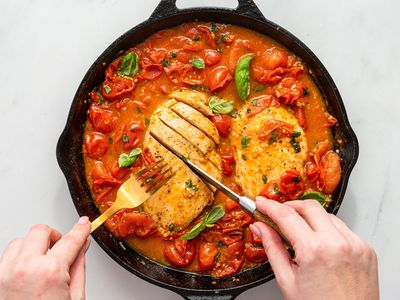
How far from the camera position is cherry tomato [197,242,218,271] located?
4.64 meters

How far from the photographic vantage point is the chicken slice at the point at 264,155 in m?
4.62

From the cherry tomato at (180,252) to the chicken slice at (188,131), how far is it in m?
0.77

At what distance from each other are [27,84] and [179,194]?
5.84ft

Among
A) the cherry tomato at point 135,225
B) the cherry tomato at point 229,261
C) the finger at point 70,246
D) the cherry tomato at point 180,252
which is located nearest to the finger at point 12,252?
the finger at point 70,246

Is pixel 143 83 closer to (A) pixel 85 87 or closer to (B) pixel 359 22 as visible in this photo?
(A) pixel 85 87

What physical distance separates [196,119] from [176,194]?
0.66 metres

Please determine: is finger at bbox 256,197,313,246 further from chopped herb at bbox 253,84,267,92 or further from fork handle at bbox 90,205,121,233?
chopped herb at bbox 253,84,267,92

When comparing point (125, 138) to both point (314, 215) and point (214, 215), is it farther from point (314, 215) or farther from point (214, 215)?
point (314, 215)

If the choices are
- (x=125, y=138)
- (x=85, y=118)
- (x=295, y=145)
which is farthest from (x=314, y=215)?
(x=85, y=118)

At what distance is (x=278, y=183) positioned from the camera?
15.1 ft

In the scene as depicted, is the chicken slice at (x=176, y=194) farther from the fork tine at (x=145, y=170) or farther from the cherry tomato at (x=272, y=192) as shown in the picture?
the cherry tomato at (x=272, y=192)

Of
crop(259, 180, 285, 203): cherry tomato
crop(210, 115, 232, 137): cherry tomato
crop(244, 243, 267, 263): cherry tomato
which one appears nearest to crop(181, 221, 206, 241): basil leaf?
crop(244, 243, 267, 263): cherry tomato

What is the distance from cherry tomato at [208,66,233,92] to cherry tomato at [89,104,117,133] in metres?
0.88

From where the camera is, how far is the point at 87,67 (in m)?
5.03
